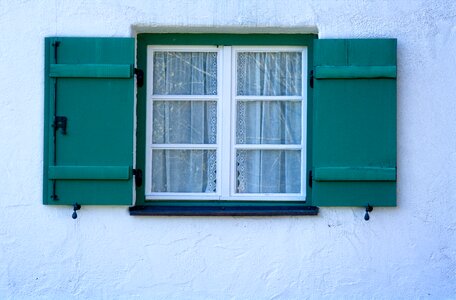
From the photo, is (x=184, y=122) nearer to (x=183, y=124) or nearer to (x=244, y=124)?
(x=183, y=124)

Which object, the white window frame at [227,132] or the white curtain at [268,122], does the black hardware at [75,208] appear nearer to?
the white window frame at [227,132]

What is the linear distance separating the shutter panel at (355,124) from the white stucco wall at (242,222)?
0.34ft

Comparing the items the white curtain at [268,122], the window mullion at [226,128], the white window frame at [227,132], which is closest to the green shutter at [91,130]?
the white window frame at [227,132]

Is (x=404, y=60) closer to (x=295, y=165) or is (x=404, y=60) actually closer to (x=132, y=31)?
(x=295, y=165)

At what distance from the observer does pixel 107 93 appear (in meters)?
4.82

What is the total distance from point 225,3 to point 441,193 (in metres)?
1.82

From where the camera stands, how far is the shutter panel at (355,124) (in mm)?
4809

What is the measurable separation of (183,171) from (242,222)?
0.53 m

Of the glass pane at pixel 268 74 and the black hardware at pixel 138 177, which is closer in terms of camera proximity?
the black hardware at pixel 138 177

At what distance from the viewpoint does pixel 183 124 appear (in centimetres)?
507

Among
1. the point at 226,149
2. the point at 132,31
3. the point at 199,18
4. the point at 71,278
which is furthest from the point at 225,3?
the point at 71,278

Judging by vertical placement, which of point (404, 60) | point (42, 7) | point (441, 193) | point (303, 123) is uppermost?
point (42, 7)

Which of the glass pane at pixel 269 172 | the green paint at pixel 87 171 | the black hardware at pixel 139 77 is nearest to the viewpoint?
the green paint at pixel 87 171

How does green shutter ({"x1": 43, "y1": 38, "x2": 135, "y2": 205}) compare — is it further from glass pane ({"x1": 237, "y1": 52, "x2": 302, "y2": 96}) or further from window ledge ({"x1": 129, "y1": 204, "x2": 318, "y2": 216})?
glass pane ({"x1": 237, "y1": 52, "x2": 302, "y2": 96})
